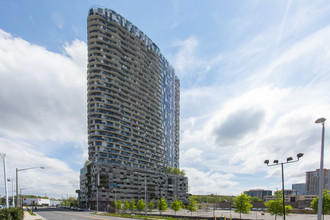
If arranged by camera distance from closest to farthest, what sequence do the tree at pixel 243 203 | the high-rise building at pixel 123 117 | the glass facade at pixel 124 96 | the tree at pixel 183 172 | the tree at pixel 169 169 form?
the tree at pixel 243 203 < the high-rise building at pixel 123 117 < the glass facade at pixel 124 96 < the tree at pixel 169 169 < the tree at pixel 183 172

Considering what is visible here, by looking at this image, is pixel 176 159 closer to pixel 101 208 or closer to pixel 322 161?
pixel 101 208

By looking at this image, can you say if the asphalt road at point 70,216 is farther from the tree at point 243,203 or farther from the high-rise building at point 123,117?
the high-rise building at point 123,117

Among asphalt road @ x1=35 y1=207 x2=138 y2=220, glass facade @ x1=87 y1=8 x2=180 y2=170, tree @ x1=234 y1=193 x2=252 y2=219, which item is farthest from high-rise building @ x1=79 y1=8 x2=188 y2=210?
tree @ x1=234 y1=193 x2=252 y2=219

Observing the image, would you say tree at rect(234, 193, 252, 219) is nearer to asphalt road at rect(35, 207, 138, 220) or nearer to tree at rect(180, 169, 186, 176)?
asphalt road at rect(35, 207, 138, 220)

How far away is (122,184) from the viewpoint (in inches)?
4574

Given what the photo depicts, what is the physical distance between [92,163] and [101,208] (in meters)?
19.8

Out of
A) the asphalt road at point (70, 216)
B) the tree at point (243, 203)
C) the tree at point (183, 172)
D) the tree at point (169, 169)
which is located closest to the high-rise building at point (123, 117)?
the tree at point (169, 169)

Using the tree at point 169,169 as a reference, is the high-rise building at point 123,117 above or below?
above

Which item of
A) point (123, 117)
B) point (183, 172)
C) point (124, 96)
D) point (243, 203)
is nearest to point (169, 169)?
point (183, 172)

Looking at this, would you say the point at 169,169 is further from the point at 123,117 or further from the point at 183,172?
the point at 123,117

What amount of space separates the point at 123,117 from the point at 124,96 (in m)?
11.6

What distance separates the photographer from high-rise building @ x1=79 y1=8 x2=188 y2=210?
365 ft

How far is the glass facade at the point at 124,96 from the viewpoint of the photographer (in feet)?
374

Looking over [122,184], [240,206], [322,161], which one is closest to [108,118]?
[122,184]
